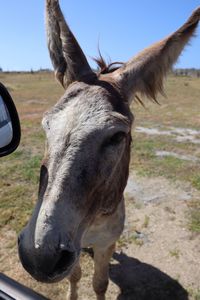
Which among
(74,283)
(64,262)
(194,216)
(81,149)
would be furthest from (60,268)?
(194,216)

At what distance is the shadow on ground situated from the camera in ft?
13.8

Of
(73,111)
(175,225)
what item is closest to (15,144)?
(73,111)

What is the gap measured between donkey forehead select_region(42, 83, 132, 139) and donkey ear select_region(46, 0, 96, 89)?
0.44 m

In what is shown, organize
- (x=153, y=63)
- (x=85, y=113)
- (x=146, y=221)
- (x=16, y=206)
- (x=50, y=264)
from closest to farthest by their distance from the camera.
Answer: (x=50, y=264) < (x=85, y=113) < (x=153, y=63) < (x=146, y=221) < (x=16, y=206)

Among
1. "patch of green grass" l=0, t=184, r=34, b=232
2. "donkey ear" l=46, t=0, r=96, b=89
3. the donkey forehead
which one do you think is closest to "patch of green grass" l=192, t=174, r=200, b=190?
"patch of green grass" l=0, t=184, r=34, b=232

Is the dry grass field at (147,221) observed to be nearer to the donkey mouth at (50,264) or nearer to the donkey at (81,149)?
the donkey at (81,149)

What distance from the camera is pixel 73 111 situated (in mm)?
2418

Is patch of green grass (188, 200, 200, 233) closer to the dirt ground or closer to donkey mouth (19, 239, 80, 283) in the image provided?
the dirt ground

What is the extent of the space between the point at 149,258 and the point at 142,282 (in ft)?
1.79

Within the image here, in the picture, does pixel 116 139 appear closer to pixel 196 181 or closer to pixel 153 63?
pixel 153 63

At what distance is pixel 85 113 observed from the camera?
2400 millimetres

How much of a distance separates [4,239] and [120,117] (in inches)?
144

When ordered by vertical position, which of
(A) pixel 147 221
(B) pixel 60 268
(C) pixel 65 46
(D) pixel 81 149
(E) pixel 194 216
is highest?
(C) pixel 65 46

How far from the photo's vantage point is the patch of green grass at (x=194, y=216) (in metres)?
5.67
